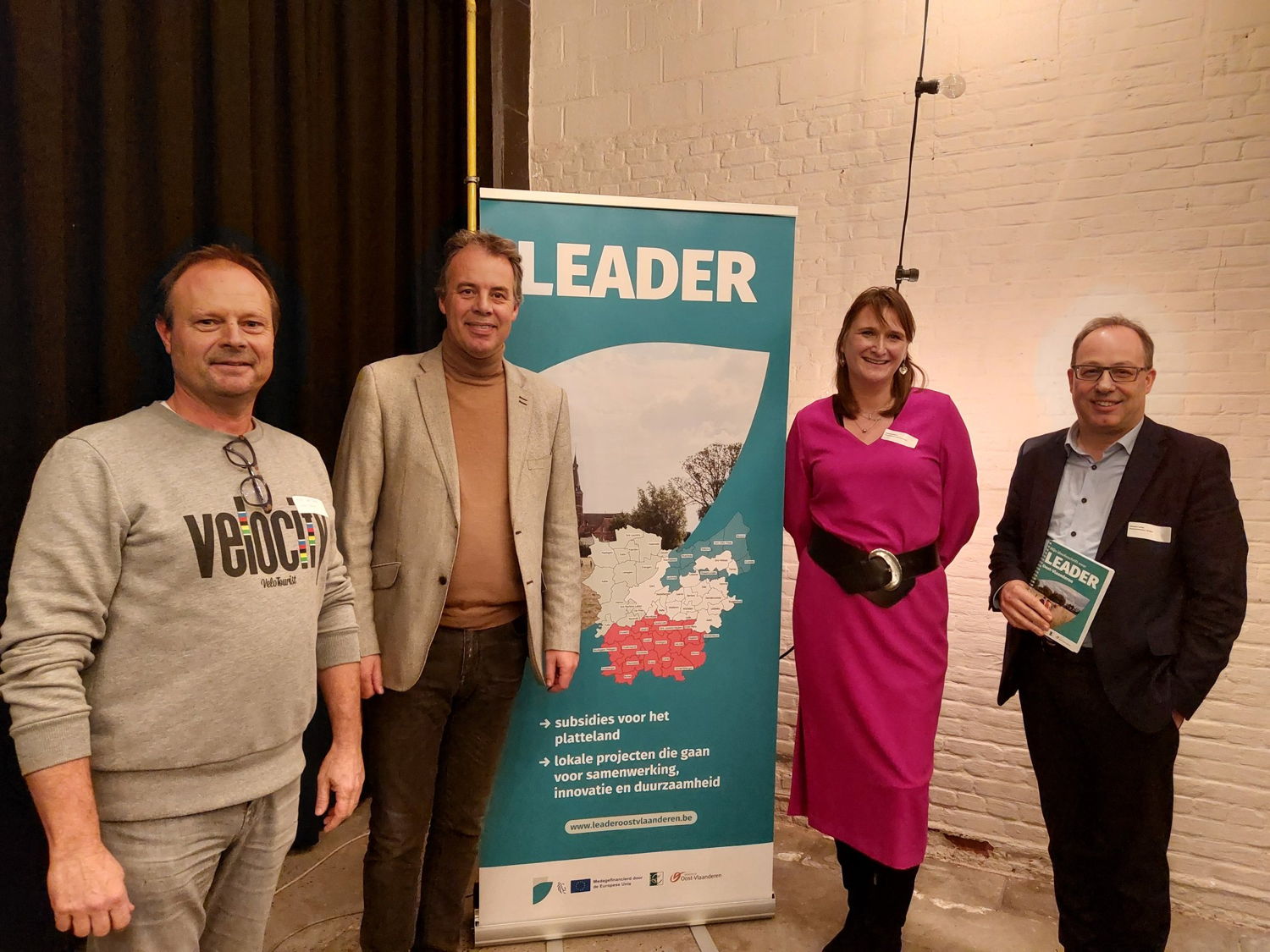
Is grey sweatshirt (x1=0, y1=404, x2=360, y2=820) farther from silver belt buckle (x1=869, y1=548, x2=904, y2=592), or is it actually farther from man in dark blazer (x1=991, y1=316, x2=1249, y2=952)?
man in dark blazer (x1=991, y1=316, x2=1249, y2=952)

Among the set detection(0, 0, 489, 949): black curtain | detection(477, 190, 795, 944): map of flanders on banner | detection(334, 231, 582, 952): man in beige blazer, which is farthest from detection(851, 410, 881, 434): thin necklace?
detection(0, 0, 489, 949): black curtain

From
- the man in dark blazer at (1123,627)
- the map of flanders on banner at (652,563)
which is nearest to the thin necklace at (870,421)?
the map of flanders on banner at (652,563)

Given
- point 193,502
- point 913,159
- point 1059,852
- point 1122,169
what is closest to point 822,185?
point 913,159

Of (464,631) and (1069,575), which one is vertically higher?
(1069,575)

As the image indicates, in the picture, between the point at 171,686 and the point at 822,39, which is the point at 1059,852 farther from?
the point at 822,39

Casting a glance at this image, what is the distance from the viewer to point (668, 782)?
221cm

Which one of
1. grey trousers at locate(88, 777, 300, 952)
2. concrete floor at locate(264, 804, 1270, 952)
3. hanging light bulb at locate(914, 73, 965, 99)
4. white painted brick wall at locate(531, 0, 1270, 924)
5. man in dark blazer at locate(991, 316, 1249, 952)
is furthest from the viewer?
hanging light bulb at locate(914, 73, 965, 99)

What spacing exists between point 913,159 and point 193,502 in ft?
8.26

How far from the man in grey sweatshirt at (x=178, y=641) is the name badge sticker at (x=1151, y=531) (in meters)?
1.64

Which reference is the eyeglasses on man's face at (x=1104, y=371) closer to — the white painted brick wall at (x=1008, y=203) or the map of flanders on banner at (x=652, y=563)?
the map of flanders on banner at (x=652, y=563)

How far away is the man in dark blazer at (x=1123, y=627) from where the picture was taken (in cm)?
165

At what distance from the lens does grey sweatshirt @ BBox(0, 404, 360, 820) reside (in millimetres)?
1075

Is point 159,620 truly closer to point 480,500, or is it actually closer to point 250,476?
point 250,476

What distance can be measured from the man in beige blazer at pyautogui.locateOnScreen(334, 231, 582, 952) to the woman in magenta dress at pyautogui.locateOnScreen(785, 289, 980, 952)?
0.66 m
